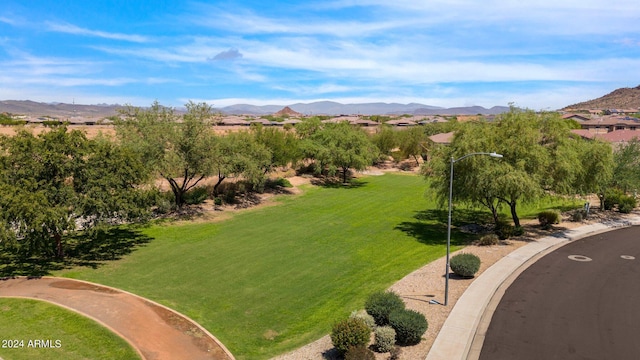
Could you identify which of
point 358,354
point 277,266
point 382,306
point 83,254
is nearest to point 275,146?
point 277,266

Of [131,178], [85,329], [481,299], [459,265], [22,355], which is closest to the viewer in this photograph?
[22,355]

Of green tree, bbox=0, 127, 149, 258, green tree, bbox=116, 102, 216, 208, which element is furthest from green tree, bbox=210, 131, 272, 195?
green tree, bbox=0, 127, 149, 258

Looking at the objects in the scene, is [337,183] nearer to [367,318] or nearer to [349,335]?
[367,318]

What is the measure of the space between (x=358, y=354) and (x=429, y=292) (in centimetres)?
851

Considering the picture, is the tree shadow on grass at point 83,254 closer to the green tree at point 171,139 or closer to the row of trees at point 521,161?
the green tree at point 171,139

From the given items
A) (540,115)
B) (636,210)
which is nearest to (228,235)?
(540,115)

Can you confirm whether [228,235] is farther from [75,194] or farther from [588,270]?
[588,270]

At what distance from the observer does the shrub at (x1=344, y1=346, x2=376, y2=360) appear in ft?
48.7

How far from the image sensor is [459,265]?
23594mm

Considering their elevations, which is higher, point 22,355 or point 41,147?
point 41,147

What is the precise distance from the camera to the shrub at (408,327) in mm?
16609

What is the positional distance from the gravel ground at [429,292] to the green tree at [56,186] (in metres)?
17.1

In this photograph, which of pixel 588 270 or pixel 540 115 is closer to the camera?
pixel 588 270

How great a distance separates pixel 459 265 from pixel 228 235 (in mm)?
19136
